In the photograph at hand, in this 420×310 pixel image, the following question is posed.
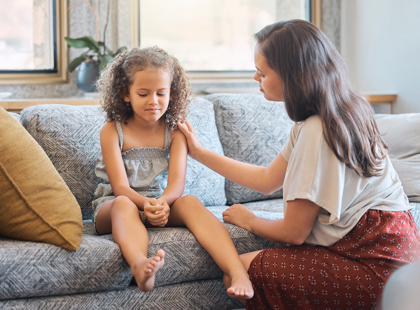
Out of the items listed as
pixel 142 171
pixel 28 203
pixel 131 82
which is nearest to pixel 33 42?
pixel 131 82

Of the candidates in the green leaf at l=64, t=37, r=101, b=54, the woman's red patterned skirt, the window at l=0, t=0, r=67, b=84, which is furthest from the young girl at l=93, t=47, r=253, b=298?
the window at l=0, t=0, r=67, b=84

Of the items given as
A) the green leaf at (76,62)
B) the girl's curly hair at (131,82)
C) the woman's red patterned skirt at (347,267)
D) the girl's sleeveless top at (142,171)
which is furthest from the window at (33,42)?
the woman's red patterned skirt at (347,267)

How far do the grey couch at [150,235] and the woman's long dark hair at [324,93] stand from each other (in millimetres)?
447

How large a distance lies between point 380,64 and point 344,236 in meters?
2.02

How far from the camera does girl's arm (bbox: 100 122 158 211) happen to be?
1461 millimetres

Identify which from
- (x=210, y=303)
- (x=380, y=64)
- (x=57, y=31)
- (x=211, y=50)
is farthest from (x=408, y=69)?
(x=57, y=31)

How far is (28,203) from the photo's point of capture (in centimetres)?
123

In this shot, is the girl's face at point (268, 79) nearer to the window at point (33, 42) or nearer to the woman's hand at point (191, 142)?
the woman's hand at point (191, 142)

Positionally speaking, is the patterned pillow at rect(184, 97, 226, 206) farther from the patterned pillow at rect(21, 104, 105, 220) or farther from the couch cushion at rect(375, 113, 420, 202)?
the couch cushion at rect(375, 113, 420, 202)

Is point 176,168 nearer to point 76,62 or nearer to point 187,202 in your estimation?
point 187,202

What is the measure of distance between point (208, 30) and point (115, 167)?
1.80 m

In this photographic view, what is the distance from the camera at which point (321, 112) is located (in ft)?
3.84

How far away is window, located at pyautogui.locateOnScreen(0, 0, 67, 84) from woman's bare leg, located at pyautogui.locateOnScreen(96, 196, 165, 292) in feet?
5.23

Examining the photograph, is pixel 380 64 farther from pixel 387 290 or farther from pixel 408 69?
pixel 387 290
